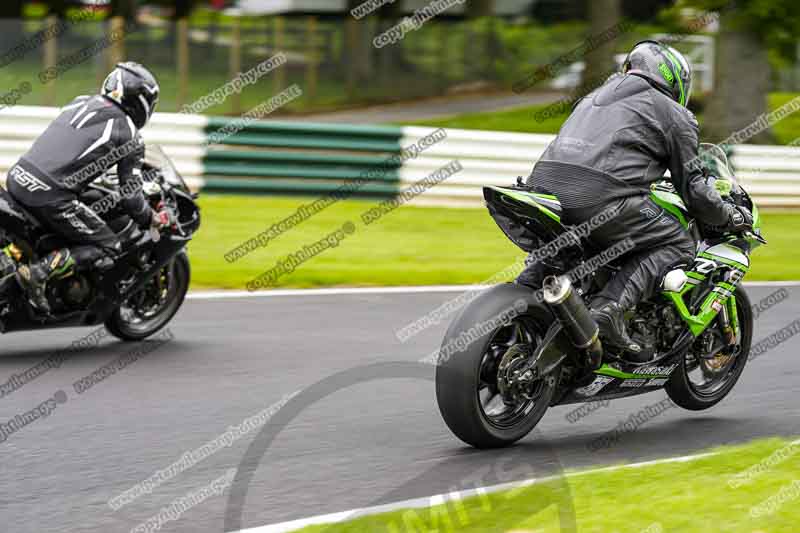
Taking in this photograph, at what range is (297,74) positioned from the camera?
2980 cm

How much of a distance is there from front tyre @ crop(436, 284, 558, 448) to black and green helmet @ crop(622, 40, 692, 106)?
135 centimetres

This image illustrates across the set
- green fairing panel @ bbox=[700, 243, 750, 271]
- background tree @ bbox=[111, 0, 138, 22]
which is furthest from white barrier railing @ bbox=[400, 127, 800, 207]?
background tree @ bbox=[111, 0, 138, 22]

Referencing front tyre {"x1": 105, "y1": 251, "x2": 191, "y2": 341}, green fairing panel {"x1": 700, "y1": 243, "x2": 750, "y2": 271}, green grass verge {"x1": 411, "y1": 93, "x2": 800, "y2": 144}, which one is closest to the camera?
green fairing panel {"x1": 700, "y1": 243, "x2": 750, "y2": 271}

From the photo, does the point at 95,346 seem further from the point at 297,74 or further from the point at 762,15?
the point at 297,74

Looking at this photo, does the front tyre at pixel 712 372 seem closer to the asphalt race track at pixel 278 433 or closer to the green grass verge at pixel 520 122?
the asphalt race track at pixel 278 433

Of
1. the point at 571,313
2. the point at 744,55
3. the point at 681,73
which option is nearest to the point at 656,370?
the point at 571,313

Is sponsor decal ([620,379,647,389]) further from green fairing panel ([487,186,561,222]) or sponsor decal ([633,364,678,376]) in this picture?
green fairing panel ([487,186,561,222])

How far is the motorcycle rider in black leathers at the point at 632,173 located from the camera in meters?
6.47

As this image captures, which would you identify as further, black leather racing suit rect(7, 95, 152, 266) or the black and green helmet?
black leather racing suit rect(7, 95, 152, 266)

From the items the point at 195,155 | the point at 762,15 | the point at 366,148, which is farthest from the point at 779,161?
the point at 195,155

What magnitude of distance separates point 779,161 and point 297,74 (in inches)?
574

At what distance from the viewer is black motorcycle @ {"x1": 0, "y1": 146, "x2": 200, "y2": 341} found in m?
8.35

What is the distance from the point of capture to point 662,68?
6742 millimetres

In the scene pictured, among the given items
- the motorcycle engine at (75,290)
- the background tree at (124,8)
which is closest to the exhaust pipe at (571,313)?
the motorcycle engine at (75,290)
